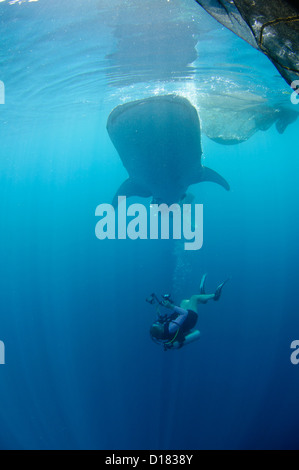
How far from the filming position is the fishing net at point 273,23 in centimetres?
159

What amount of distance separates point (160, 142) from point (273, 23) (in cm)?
547

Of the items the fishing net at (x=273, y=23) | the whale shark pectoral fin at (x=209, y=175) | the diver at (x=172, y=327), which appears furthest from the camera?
the whale shark pectoral fin at (x=209, y=175)

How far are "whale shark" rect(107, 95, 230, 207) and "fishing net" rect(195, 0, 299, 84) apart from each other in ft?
13.4

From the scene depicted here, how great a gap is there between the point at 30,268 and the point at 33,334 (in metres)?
22.6

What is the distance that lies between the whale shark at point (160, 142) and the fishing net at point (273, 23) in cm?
409

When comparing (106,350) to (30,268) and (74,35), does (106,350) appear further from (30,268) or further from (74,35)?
(30,268)

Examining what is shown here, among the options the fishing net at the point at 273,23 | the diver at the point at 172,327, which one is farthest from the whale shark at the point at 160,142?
the fishing net at the point at 273,23

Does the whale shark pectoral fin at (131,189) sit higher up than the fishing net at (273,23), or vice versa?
the whale shark pectoral fin at (131,189)

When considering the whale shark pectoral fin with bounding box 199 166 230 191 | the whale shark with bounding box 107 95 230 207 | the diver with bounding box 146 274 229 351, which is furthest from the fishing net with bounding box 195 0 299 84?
the whale shark pectoral fin with bounding box 199 166 230 191

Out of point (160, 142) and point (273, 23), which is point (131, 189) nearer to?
point (160, 142)

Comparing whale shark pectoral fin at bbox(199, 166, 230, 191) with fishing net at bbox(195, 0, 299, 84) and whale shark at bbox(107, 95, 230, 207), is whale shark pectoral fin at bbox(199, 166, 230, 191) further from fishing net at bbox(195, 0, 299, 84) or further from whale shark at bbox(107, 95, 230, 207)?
fishing net at bbox(195, 0, 299, 84)

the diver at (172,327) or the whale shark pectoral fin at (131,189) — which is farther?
the whale shark pectoral fin at (131,189)

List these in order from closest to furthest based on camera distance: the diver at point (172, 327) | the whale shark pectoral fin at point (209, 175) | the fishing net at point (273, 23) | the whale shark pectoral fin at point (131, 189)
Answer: the fishing net at point (273, 23) → the diver at point (172, 327) → the whale shark pectoral fin at point (209, 175) → the whale shark pectoral fin at point (131, 189)

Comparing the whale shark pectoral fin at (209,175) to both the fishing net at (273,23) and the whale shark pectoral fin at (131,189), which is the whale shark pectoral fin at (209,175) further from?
the fishing net at (273,23)
